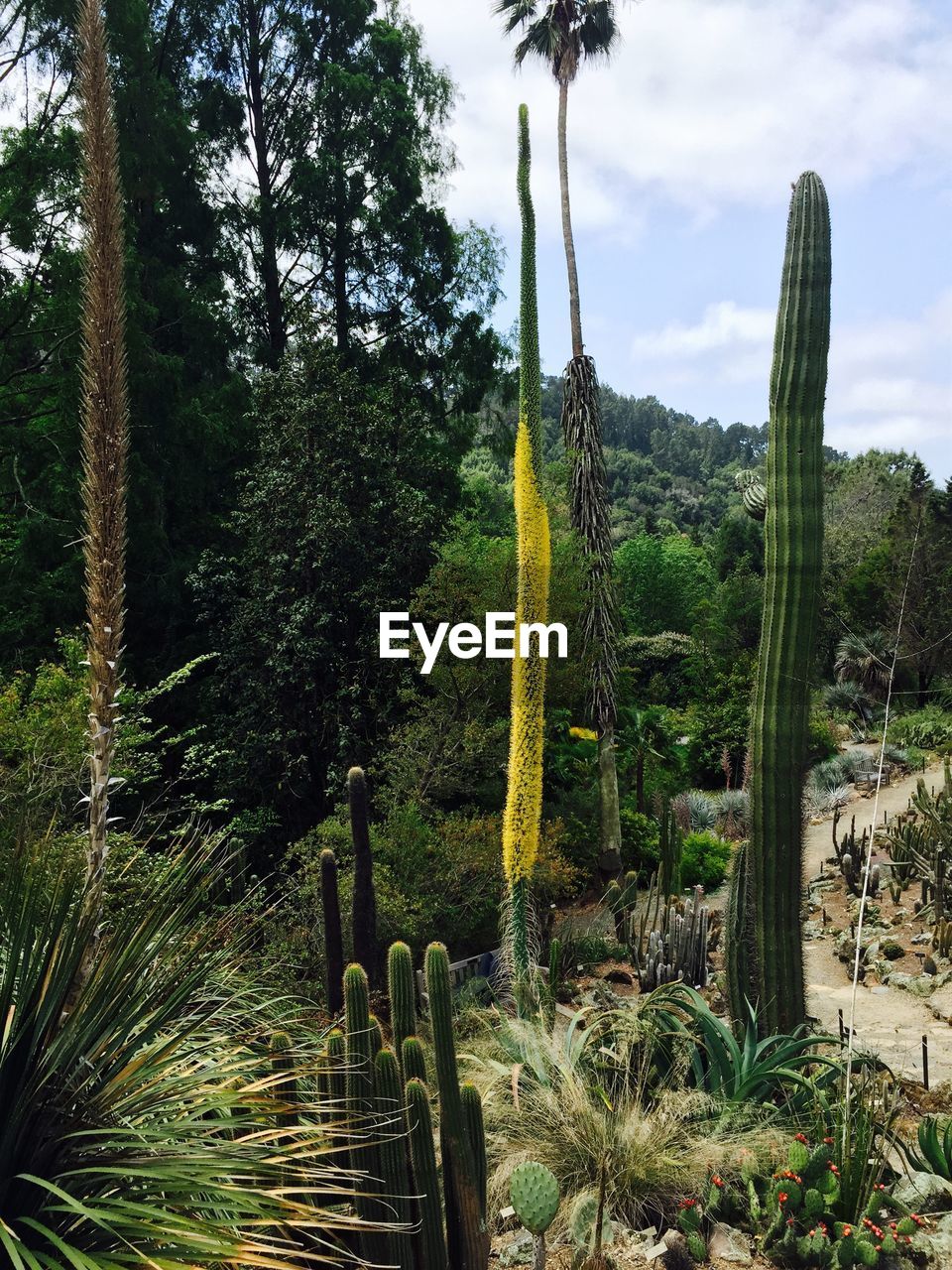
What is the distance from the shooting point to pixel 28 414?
1268 cm

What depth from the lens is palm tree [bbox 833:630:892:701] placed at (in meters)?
21.1

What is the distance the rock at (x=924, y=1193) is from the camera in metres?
4.56

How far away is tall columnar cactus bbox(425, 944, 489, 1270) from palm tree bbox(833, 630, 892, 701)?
18.6 metres

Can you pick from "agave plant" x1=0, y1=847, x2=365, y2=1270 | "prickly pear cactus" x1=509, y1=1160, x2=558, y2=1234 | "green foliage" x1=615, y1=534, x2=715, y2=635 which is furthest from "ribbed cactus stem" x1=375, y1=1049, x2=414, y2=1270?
"green foliage" x1=615, y1=534, x2=715, y2=635

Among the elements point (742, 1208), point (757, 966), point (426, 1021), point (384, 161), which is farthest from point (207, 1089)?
point (384, 161)

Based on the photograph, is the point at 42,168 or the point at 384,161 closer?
the point at 42,168

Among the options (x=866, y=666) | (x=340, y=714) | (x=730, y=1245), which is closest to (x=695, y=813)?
(x=340, y=714)

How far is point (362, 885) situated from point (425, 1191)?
9.82ft

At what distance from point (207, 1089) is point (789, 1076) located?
369 cm

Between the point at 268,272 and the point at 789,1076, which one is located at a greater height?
the point at 268,272

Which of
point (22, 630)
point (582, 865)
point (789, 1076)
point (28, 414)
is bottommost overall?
point (582, 865)

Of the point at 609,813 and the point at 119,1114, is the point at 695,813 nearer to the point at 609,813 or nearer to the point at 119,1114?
the point at 609,813

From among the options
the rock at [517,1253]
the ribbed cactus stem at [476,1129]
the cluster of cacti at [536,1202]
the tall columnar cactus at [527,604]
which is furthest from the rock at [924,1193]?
the tall columnar cactus at [527,604]

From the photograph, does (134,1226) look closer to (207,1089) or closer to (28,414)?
(207,1089)
